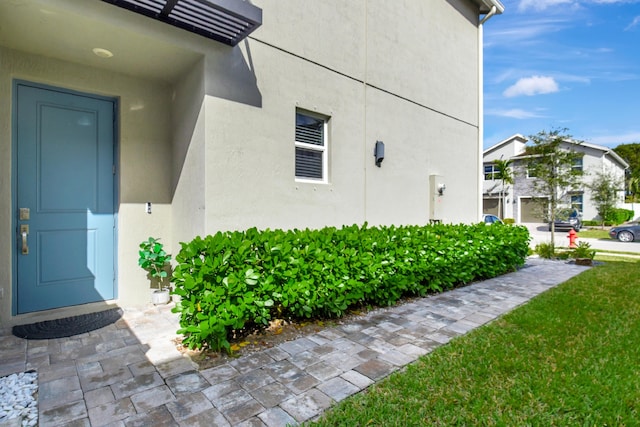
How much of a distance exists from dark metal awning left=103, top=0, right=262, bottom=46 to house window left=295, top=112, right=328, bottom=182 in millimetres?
1589

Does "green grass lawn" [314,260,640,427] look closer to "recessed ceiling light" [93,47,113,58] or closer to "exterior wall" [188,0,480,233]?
"exterior wall" [188,0,480,233]

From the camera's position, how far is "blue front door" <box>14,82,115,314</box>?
3.90 metres

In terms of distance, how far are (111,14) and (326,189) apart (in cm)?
343

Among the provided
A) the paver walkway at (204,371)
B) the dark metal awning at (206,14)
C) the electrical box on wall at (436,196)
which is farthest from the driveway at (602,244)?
the dark metal awning at (206,14)

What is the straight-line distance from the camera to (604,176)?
796 inches

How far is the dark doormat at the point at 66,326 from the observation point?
3559 millimetres

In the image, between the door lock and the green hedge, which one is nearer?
the green hedge

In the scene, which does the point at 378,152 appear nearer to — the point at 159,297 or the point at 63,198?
the point at 159,297

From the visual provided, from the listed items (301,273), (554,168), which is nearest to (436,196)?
(301,273)

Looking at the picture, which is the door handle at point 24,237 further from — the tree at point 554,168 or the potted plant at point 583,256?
the tree at point 554,168

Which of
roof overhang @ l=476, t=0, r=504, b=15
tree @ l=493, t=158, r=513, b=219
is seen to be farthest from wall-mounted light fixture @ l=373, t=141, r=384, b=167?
tree @ l=493, t=158, r=513, b=219

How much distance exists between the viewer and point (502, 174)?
2689 centimetres

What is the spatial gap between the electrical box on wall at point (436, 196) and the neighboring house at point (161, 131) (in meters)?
2.00

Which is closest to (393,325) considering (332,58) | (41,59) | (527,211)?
(332,58)
